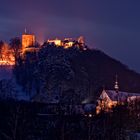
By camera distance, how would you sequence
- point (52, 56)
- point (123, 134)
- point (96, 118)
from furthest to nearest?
point (52, 56) → point (96, 118) → point (123, 134)

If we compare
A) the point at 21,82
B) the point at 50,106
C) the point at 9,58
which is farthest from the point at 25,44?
the point at 50,106

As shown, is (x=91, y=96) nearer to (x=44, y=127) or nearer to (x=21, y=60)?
(x=21, y=60)

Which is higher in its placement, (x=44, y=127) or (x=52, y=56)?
(x=52, y=56)

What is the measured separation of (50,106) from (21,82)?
38.7m

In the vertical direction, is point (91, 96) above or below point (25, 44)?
below

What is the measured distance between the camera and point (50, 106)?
387 ft

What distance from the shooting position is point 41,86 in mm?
148875

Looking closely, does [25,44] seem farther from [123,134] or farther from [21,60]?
[123,134]

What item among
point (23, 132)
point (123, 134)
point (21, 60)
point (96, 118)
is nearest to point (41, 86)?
point (21, 60)

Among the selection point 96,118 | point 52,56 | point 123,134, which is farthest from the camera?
point 52,56

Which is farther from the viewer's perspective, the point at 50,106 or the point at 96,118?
the point at 50,106

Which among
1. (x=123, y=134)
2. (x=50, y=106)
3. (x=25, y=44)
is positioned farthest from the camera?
(x=25, y=44)

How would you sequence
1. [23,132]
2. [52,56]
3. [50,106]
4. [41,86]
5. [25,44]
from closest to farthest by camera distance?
[23,132] < [50,106] < [41,86] < [52,56] < [25,44]

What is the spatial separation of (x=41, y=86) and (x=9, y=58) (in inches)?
1101
